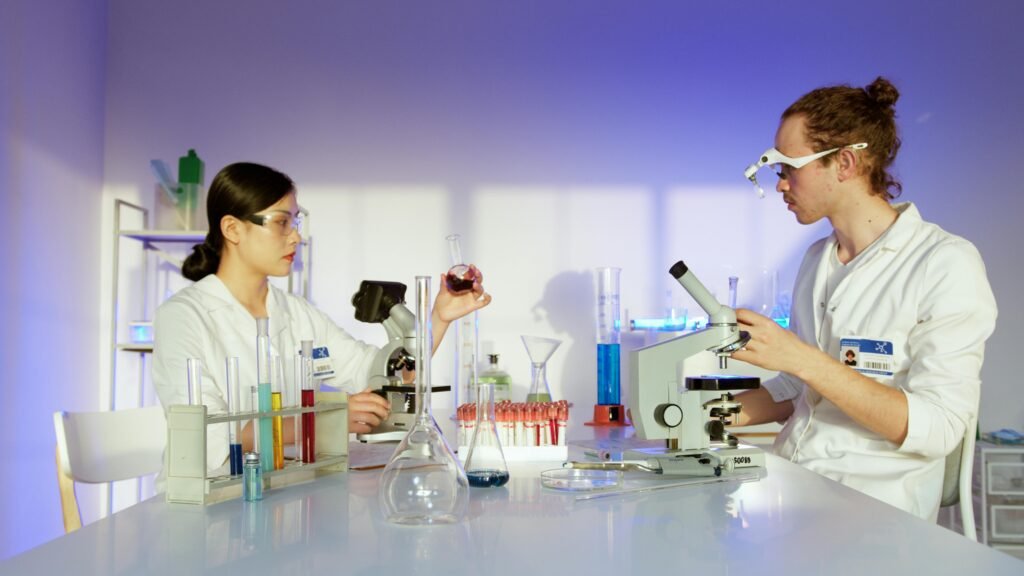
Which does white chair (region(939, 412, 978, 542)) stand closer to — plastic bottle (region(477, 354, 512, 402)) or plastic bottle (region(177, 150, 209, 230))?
plastic bottle (region(477, 354, 512, 402))

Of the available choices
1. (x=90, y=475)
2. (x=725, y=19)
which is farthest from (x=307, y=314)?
(x=725, y=19)

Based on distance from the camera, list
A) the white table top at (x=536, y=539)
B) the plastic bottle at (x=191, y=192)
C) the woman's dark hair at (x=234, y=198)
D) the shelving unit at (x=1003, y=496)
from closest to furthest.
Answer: the white table top at (x=536, y=539) → the woman's dark hair at (x=234, y=198) → the shelving unit at (x=1003, y=496) → the plastic bottle at (x=191, y=192)

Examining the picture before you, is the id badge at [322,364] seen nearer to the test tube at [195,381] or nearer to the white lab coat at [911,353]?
the test tube at [195,381]

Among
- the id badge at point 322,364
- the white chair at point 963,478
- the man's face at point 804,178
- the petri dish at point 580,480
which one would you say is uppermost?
the man's face at point 804,178

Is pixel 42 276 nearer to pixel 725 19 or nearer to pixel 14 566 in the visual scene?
pixel 14 566

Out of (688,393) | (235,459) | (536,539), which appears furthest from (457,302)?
(536,539)

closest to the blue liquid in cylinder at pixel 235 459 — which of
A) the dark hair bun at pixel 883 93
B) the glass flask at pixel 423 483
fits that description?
the glass flask at pixel 423 483

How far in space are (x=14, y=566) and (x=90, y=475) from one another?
147 cm

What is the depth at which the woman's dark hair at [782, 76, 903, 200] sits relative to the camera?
2.26 meters

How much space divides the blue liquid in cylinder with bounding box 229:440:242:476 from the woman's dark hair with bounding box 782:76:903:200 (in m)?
1.55

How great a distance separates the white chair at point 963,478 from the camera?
1957 millimetres

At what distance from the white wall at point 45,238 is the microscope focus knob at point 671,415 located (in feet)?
8.27

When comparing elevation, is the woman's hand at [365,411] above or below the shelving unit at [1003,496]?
above

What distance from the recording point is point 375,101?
412 cm
